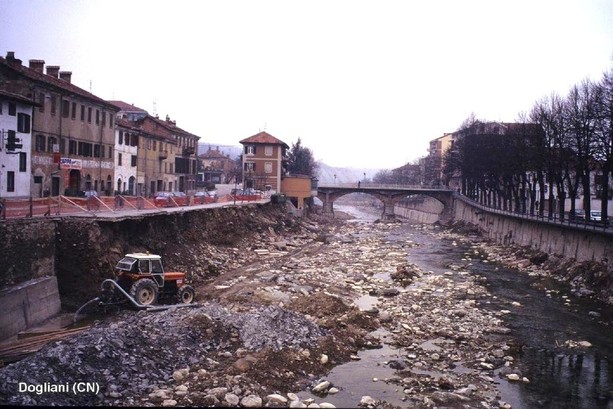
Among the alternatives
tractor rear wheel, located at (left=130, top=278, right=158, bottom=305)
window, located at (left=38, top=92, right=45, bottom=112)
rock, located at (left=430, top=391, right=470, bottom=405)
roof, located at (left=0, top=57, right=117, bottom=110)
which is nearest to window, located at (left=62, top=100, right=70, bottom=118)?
roof, located at (left=0, top=57, right=117, bottom=110)

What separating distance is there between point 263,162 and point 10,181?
4996 centimetres

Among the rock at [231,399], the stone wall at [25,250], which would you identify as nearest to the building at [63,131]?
the stone wall at [25,250]

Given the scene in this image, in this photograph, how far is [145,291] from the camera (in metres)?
22.8

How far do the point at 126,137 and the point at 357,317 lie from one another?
45.0 meters

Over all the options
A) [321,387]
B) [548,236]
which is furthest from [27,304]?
[548,236]

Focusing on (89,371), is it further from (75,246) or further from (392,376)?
(75,246)

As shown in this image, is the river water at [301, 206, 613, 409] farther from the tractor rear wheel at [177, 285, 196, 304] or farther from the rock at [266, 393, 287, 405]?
the tractor rear wheel at [177, 285, 196, 304]

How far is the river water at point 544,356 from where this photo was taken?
1636cm

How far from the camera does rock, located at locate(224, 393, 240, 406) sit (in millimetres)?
14141

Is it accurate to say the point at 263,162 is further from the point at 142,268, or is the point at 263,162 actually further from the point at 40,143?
the point at 142,268

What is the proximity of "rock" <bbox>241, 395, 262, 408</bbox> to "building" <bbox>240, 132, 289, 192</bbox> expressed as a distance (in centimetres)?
7057

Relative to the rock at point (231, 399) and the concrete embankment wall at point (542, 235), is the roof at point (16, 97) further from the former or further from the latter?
the concrete embankment wall at point (542, 235)

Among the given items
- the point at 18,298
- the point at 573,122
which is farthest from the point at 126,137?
the point at 573,122

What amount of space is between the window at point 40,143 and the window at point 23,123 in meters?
2.75
